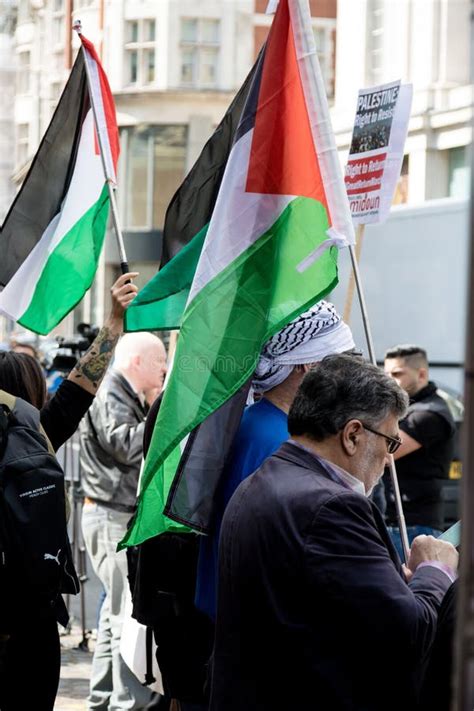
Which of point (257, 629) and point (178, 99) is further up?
point (178, 99)

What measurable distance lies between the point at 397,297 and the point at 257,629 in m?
12.8

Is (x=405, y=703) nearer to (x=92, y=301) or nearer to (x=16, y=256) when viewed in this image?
(x=16, y=256)

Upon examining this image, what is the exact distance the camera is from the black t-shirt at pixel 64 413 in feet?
17.2

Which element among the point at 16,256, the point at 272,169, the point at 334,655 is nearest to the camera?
the point at 334,655

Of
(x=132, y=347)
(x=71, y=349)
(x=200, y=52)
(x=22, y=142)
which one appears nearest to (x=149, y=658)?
(x=132, y=347)

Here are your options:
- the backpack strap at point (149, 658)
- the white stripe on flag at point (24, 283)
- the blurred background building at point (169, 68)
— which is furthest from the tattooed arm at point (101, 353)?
the blurred background building at point (169, 68)

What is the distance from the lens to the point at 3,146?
56.2m

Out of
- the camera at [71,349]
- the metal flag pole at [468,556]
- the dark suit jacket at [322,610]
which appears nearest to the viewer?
the metal flag pole at [468,556]

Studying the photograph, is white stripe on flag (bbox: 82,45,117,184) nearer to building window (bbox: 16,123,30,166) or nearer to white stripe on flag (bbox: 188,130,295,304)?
white stripe on flag (bbox: 188,130,295,304)

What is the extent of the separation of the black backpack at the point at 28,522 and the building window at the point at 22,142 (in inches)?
1934

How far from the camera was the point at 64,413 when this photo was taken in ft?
17.2

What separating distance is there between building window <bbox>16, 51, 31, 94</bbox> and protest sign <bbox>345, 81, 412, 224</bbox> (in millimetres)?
48922

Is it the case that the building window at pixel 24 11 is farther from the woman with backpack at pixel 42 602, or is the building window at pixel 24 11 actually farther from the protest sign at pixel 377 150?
the woman with backpack at pixel 42 602

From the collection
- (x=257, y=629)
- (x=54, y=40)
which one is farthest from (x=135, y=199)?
(x=257, y=629)
